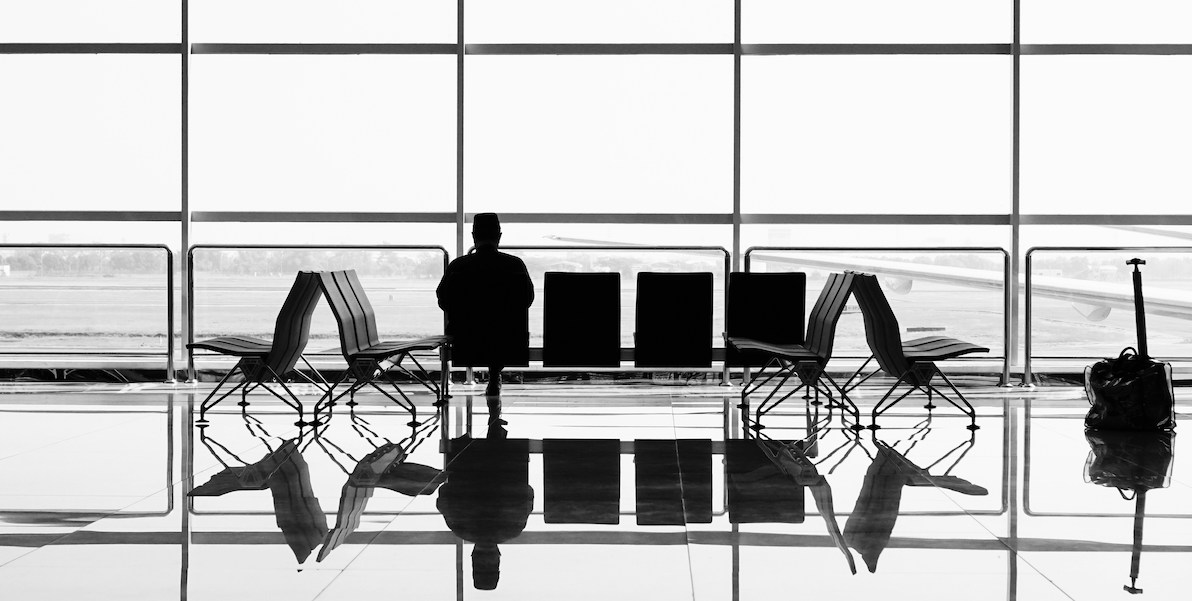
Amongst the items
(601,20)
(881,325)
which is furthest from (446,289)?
(601,20)

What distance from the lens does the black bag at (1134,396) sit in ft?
19.2

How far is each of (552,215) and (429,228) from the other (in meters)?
19.9

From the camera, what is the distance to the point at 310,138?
33219 mm

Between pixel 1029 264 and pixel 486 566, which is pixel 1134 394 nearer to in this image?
pixel 1029 264

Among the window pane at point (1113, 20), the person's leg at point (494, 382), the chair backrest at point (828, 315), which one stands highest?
the window pane at point (1113, 20)

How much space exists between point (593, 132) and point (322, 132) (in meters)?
10.3

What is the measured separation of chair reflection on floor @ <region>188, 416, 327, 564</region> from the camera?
3.49 meters

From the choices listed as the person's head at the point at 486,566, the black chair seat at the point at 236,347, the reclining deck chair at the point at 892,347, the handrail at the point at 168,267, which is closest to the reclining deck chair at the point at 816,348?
the reclining deck chair at the point at 892,347

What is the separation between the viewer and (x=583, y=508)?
12.8 ft

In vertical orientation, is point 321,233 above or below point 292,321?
above

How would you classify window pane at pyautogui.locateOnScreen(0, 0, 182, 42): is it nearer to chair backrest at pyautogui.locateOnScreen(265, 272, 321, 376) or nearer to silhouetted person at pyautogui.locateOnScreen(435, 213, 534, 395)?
silhouetted person at pyautogui.locateOnScreen(435, 213, 534, 395)

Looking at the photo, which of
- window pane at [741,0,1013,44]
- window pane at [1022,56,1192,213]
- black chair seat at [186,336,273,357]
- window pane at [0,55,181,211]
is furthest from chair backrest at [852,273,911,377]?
window pane at [1022,56,1192,213]

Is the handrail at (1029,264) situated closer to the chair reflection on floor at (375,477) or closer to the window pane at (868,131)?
the chair reflection on floor at (375,477)

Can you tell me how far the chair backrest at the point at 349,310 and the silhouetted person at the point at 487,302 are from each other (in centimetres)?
48
